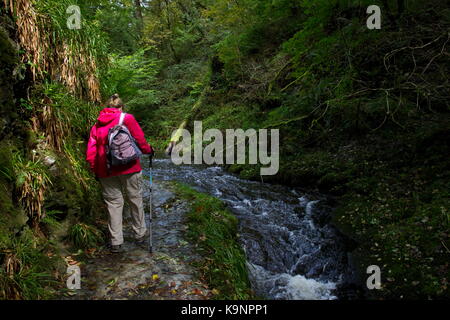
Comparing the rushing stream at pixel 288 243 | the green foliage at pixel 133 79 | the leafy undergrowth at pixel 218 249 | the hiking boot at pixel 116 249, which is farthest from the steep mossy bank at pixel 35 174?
the rushing stream at pixel 288 243

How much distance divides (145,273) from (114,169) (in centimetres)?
132

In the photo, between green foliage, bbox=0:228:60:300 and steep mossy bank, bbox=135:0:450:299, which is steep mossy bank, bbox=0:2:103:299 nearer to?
green foliage, bbox=0:228:60:300

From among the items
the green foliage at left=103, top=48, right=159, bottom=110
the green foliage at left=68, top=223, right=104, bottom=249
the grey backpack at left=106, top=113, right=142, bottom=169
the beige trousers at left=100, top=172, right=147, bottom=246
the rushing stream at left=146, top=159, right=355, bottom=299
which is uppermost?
the green foliage at left=103, top=48, right=159, bottom=110

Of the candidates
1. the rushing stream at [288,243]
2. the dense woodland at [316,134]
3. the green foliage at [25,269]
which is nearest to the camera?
the green foliage at [25,269]

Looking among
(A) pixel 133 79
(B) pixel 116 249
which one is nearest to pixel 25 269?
(B) pixel 116 249

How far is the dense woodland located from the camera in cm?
324

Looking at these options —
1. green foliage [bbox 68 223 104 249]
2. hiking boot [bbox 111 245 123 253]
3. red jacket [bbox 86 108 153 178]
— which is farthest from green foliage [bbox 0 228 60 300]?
red jacket [bbox 86 108 153 178]

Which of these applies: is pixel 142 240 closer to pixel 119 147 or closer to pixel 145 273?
pixel 145 273

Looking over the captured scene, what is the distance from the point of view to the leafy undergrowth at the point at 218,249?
11.4ft

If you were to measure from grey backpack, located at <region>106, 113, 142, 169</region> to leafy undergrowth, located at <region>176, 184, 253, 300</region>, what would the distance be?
165 cm

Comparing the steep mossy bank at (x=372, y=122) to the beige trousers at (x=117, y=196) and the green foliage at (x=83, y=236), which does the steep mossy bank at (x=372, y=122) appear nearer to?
the beige trousers at (x=117, y=196)

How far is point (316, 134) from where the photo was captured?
9641 mm

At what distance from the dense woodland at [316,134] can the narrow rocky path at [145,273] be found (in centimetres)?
34

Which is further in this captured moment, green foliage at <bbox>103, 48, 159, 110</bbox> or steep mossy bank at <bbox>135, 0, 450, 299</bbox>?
green foliage at <bbox>103, 48, 159, 110</bbox>
